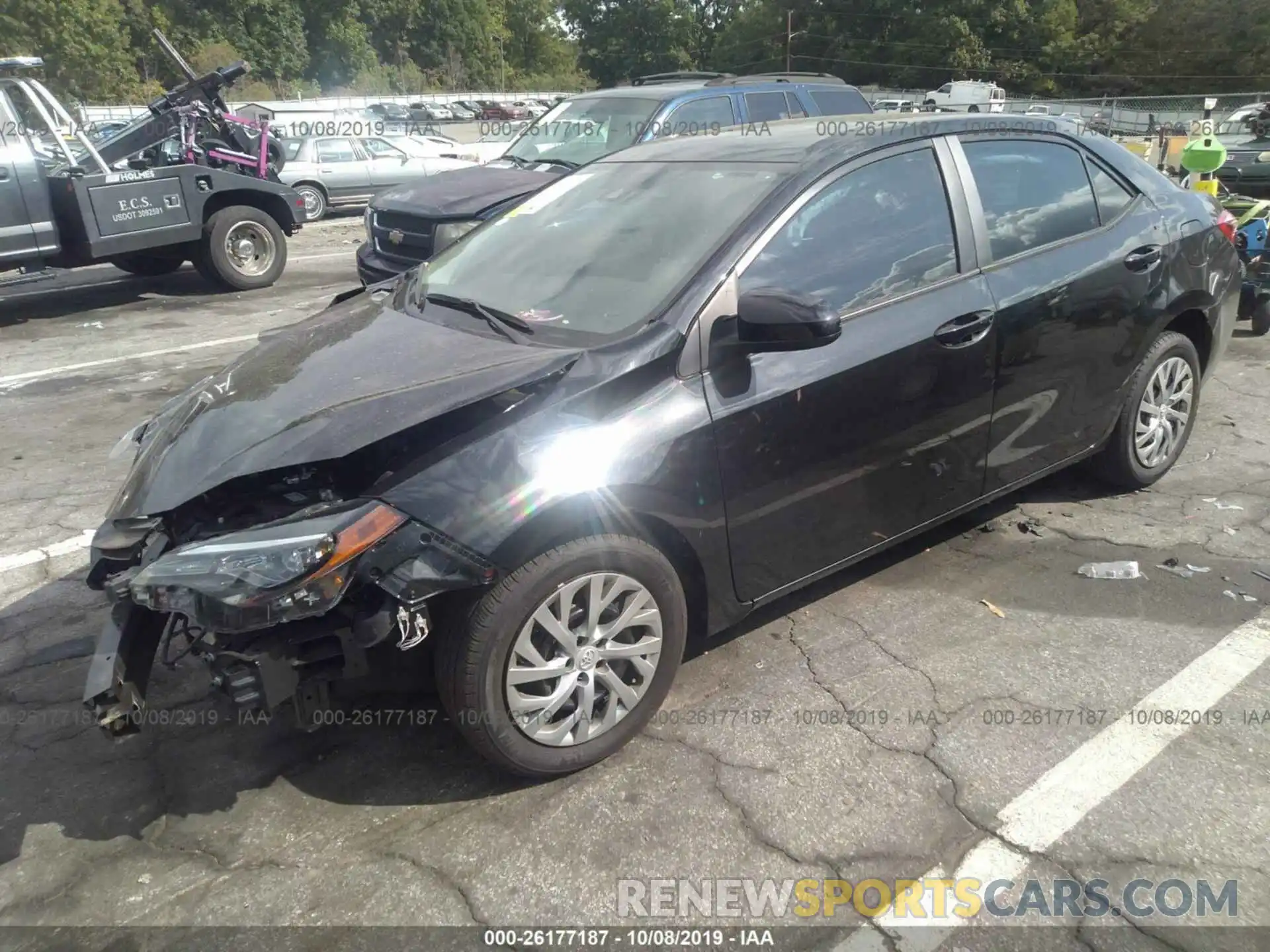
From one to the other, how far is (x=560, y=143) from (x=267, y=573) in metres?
7.24

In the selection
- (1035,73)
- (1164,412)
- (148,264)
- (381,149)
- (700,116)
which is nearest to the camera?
(1164,412)

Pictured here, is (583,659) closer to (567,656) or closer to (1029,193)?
(567,656)

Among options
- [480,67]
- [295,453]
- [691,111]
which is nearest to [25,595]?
[295,453]

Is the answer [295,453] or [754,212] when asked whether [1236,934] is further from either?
[295,453]

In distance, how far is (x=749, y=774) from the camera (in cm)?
279

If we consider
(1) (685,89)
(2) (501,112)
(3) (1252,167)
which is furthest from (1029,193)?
(2) (501,112)

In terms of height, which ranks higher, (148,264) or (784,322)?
(784,322)

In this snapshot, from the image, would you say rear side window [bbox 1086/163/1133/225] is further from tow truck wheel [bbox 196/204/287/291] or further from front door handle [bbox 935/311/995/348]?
tow truck wheel [bbox 196/204/287/291]

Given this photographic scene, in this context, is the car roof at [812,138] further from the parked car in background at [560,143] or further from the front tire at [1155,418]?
the parked car in background at [560,143]

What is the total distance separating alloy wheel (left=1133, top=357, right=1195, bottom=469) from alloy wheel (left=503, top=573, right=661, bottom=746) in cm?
279

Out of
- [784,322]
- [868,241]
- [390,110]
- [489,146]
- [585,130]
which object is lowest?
[784,322]

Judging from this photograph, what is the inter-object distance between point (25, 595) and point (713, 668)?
2913 mm

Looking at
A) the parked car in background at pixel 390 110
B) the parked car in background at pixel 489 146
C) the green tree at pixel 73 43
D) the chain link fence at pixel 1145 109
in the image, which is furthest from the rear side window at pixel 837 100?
the green tree at pixel 73 43

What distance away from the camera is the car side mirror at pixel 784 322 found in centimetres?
275
